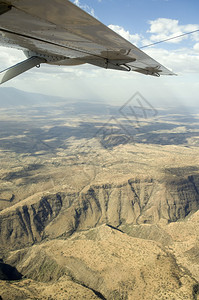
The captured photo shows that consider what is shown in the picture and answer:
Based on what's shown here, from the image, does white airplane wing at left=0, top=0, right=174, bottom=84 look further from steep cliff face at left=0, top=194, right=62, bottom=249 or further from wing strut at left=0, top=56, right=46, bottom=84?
steep cliff face at left=0, top=194, right=62, bottom=249

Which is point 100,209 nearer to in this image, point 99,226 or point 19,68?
point 99,226

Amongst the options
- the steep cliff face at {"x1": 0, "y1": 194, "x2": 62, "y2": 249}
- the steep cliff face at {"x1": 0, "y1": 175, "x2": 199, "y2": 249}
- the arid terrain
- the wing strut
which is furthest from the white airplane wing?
the steep cliff face at {"x1": 0, "y1": 194, "x2": 62, "y2": 249}

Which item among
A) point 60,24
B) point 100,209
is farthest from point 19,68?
point 100,209

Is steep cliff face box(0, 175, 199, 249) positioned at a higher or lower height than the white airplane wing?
lower

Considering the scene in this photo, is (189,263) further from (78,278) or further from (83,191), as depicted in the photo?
(83,191)

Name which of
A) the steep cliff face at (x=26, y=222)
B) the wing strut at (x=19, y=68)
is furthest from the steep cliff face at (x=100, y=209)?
the wing strut at (x=19, y=68)

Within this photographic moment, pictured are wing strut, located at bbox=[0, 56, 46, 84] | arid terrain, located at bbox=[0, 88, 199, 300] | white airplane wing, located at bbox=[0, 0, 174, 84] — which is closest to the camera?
white airplane wing, located at bbox=[0, 0, 174, 84]

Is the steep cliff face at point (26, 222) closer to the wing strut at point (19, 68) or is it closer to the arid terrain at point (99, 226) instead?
the arid terrain at point (99, 226)
